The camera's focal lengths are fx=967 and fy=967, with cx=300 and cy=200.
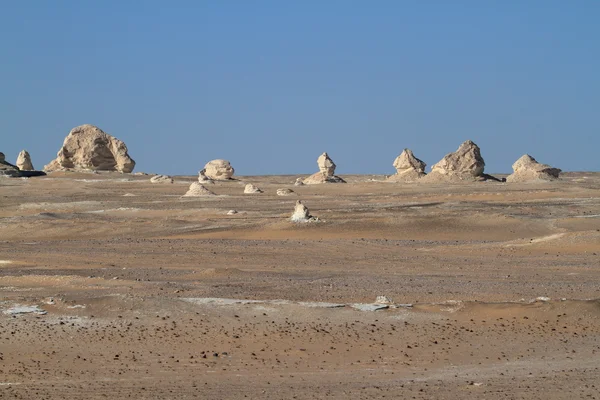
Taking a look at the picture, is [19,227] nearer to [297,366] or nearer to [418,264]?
[418,264]

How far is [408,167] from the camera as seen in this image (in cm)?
6625

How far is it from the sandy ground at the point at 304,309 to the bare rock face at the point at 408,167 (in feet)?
105

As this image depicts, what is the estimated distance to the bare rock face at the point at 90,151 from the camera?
68.8 metres

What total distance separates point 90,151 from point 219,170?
9.69m

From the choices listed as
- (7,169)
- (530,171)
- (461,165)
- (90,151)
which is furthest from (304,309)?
(90,151)

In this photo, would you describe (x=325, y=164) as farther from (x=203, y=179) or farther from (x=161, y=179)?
(x=161, y=179)

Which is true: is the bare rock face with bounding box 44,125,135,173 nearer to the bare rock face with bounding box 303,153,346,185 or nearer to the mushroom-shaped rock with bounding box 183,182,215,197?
the bare rock face with bounding box 303,153,346,185

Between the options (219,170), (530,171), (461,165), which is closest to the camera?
(461,165)

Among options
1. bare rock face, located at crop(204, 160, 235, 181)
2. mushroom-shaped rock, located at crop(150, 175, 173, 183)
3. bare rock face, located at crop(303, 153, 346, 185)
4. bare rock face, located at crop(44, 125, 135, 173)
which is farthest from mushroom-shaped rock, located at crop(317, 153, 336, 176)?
bare rock face, located at crop(44, 125, 135, 173)

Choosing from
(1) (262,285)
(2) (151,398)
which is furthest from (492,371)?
(1) (262,285)

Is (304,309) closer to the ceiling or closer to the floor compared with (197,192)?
closer to the floor

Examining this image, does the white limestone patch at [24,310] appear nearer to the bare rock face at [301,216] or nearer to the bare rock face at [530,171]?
the bare rock face at [301,216]

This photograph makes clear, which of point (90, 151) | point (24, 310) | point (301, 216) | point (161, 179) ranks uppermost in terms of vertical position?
point (90, 151)

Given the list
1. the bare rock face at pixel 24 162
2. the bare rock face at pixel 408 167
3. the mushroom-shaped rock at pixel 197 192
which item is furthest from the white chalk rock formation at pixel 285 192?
the bare rock face at pixel 24 162
